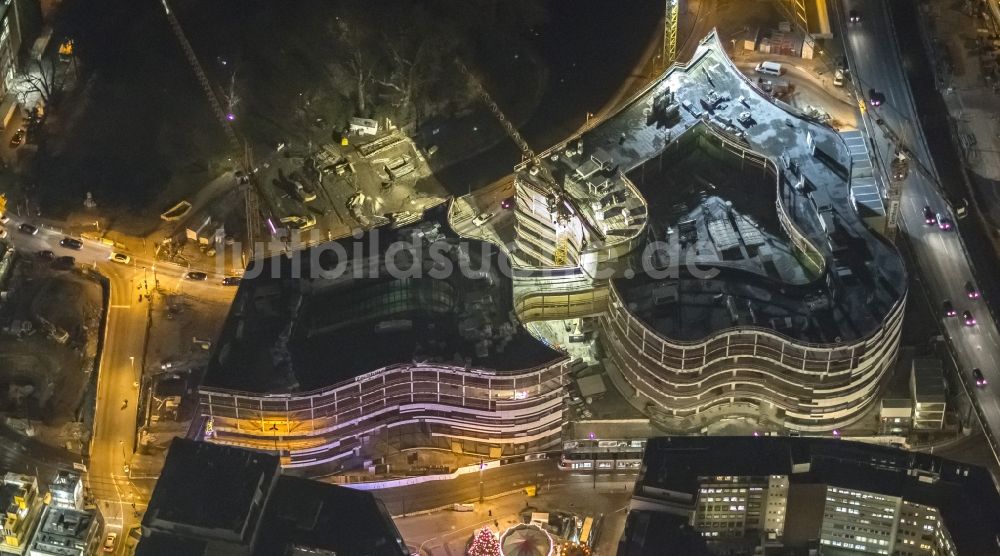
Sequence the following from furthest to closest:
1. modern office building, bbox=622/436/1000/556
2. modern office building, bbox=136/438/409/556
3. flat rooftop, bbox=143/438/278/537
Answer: modern office building, bbox=622/436/1000/556, flat rooftop, bbox=143/438/278/537, modern office building, bbox=136/438/409/556

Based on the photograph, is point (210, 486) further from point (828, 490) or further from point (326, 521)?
point (828, 490)

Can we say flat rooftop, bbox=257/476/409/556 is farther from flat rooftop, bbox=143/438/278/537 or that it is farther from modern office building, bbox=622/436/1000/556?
modern office building, bbox=622/436/1000/556

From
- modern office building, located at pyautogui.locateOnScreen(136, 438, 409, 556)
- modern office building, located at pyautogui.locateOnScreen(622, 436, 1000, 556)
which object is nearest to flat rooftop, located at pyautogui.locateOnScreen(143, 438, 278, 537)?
modern office building, located at pyautogui.locateOnScreen(136, 438, 409, 556)

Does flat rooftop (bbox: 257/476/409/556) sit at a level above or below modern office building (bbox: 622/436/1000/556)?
below

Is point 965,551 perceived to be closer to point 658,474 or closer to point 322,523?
point 658,474

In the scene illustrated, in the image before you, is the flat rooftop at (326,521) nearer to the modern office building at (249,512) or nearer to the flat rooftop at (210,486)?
the modern office building at (249,512)

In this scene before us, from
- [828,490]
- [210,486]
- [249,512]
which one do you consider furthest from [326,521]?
[828,490]

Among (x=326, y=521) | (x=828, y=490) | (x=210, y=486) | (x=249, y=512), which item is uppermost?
(x=828, y=490)

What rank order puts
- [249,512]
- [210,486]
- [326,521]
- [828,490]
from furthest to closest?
[828,490], [326,521], [210,486], [249,512]

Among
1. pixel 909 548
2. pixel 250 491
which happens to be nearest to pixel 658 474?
pixel 909 548
